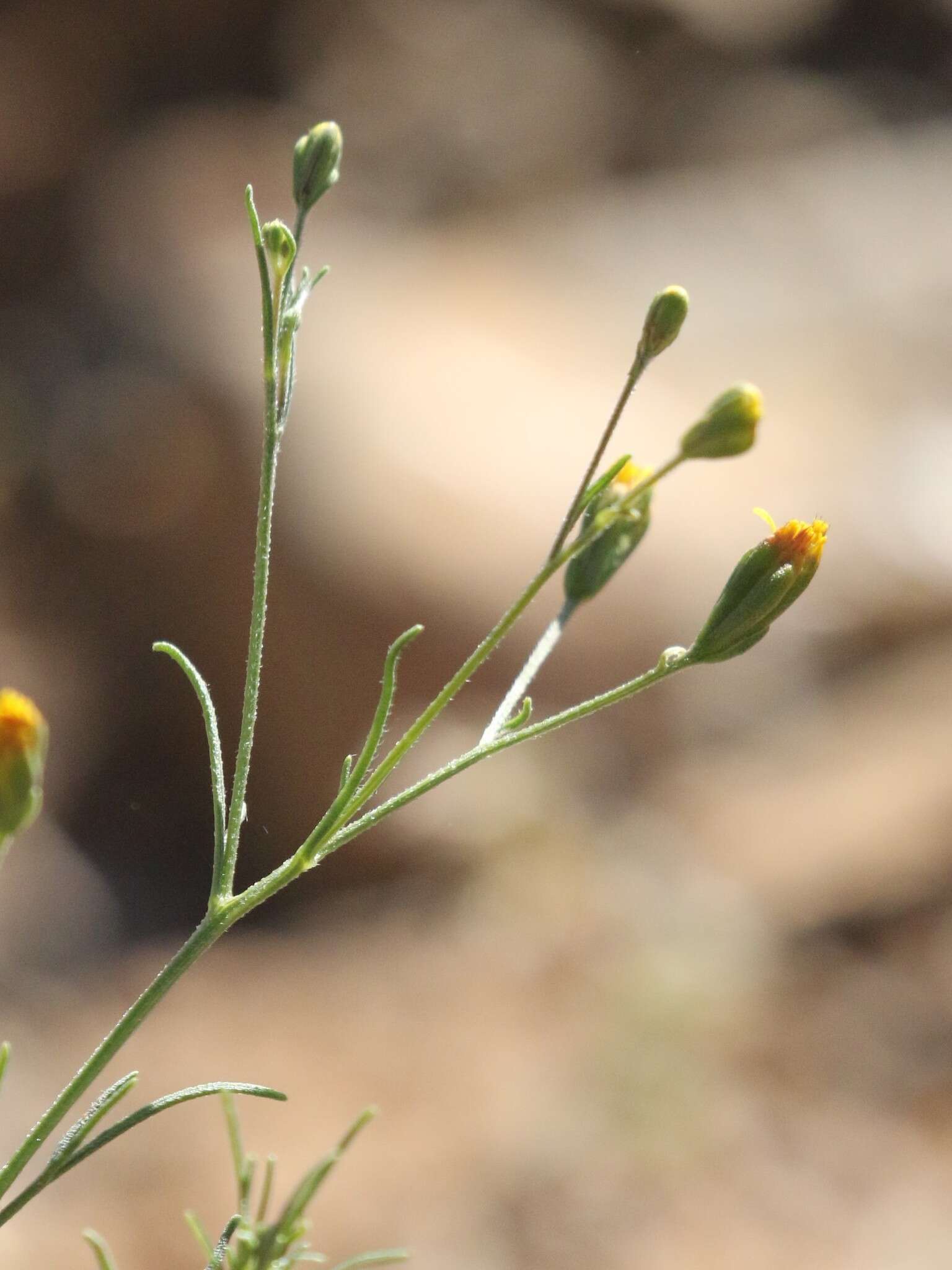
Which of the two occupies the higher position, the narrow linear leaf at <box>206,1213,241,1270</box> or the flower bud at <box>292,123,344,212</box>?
the flower bud at <box>292,123,344,212</box>

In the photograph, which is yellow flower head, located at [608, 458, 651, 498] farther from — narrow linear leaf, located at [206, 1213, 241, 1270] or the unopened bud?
narrow linear leaf, located at [206, 1213, 241, 1270]

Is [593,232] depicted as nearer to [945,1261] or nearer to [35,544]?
[35,544]

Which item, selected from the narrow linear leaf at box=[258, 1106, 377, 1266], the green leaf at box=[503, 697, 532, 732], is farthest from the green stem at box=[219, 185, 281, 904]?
the narrow linear leaf at box=[258, 1106, 377, 1266]

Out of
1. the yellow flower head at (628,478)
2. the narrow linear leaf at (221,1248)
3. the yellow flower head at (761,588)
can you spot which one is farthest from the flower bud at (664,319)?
the narrow linear leaf at (221,1248)

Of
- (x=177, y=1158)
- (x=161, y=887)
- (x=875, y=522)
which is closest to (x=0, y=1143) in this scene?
(x=177, y=1158)

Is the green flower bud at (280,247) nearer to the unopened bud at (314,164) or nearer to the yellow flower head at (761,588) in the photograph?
the unopened bud at (314,164)

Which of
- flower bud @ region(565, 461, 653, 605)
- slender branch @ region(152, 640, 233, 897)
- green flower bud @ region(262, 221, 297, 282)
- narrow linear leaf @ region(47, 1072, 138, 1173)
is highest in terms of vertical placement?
green flower bud @ region(262, 221, 297, 282)

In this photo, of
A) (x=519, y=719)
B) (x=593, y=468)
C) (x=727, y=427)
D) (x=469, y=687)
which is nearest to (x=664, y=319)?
(x=727, y=427)
